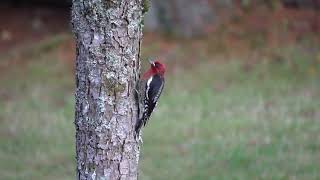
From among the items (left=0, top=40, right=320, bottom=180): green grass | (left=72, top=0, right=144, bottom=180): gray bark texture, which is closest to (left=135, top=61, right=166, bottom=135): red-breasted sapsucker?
(left=72, top=0, right=144, bottom=180): gray bark texture

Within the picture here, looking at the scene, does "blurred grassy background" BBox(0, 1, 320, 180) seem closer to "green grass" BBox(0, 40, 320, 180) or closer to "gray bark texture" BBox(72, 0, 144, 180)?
"green grass" BBox(0, 40, 320, 180)

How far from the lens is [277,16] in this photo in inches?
659

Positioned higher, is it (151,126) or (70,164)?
(151,126)

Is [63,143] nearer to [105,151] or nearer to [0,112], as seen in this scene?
[0,112]

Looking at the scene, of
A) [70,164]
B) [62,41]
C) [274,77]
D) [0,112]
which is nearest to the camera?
[70,164]

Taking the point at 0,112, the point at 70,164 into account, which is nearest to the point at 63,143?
the point at 70,164

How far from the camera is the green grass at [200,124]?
359 inches

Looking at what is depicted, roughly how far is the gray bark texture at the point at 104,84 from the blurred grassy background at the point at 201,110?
3.50 meters

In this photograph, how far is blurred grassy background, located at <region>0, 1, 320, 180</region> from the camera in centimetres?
922

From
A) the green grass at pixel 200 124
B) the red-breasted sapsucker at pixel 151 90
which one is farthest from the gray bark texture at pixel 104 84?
the green grass at pixel 200 124

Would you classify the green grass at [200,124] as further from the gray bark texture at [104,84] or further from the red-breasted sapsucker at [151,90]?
the gray bark texture at [104,84]

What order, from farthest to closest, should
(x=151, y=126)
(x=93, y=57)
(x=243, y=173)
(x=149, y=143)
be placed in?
(x=151, y=126)
(x=149, y=143)
(x=243, y=173)
(x=93, y=57)

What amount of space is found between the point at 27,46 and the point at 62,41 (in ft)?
2.49

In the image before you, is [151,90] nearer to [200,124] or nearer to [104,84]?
[104,84]
